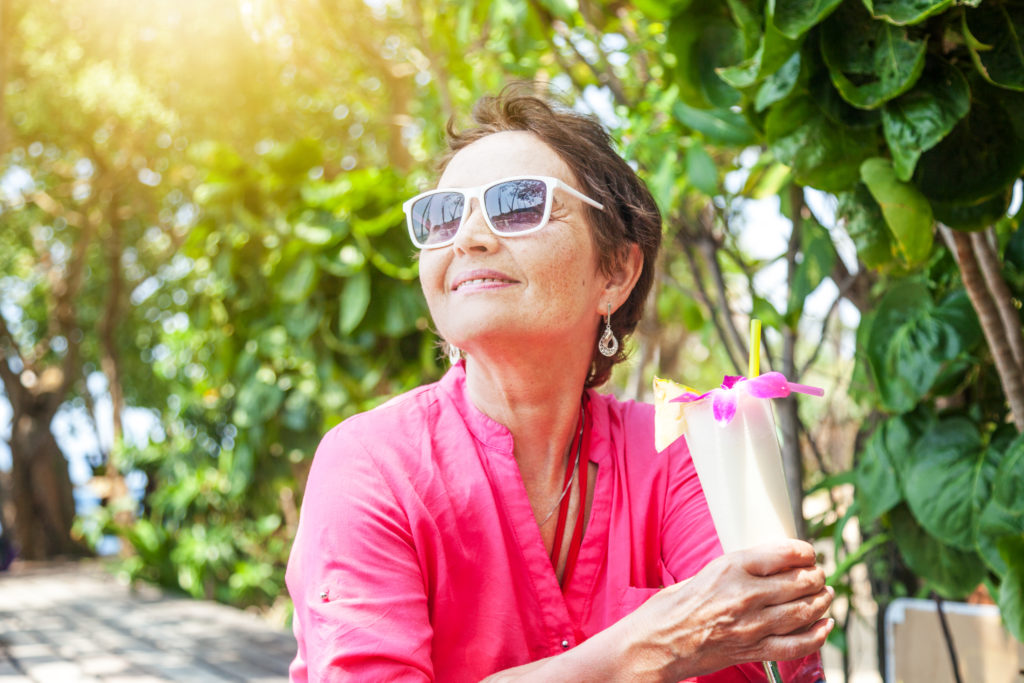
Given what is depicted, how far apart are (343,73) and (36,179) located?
6255mm

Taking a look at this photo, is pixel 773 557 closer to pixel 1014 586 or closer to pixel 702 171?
pixel 1014 586

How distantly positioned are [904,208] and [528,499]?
0.90m

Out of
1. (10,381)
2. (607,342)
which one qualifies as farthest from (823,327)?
(10,381)

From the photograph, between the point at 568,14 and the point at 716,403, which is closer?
the point at 716,403

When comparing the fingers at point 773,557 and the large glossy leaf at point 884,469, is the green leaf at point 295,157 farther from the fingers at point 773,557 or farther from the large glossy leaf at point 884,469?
the fingers at point 773,557

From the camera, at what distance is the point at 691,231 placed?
2.98 metres

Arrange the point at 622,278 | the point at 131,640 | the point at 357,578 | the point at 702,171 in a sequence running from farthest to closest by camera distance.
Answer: the point at 131,640 → the point at 702,171 → the point at 622,278 → the point at 357,578

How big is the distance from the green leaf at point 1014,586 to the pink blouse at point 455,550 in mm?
642

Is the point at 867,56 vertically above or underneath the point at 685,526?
above

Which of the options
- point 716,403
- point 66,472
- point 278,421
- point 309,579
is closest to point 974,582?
point 716,403

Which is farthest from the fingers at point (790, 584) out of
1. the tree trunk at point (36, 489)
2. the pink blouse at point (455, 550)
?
the tree trunk at point (36, 489)

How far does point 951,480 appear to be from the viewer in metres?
2.22

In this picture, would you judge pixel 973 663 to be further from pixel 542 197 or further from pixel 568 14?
pixel 568 14

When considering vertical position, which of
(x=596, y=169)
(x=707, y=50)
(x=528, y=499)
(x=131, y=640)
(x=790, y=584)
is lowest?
(x=131, y=640)
